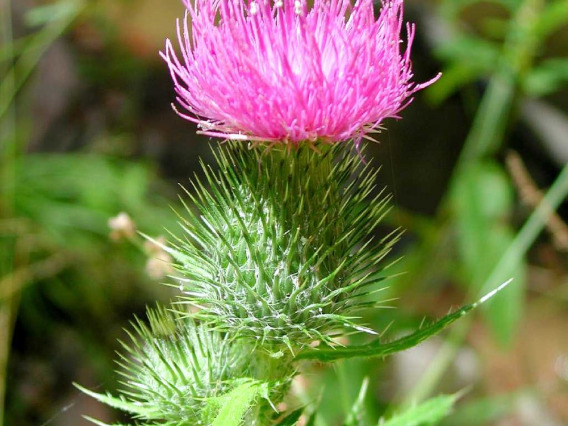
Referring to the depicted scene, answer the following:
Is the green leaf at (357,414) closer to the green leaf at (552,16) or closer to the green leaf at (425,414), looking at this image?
the green leaf at (425,414)

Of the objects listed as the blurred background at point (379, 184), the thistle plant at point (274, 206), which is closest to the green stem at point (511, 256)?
the blurred background at point (379, 184)

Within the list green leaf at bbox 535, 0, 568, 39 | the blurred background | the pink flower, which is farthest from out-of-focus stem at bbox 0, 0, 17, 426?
green leaf at bbox 535, 0, 568, 39

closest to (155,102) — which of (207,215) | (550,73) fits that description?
(550,73)

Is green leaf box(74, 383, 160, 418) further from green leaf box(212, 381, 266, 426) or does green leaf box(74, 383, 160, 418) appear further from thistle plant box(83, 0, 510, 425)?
green leaf box(212, 381, 266, 426)

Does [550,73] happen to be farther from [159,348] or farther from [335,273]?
[159,348]

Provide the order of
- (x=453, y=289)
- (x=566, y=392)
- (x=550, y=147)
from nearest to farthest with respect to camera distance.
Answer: (x=550, y=147)
(x=566, y=392)
(x=453, y=289)

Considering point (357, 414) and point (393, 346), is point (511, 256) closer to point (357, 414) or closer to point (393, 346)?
point (357, 414)
